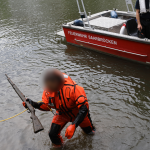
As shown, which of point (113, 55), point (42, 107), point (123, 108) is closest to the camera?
point (42, 107)

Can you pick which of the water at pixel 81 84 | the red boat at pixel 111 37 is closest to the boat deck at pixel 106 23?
the red boat at pixel 111 37

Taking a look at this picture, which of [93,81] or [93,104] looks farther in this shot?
[93,81]

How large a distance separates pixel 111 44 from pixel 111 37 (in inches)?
A: 12.1

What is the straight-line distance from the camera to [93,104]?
5.57m

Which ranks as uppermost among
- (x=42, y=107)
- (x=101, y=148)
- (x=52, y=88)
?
(x=52, y=88)

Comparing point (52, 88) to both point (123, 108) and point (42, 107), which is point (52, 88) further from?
point (123, 108)

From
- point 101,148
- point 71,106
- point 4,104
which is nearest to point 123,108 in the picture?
point 101,148

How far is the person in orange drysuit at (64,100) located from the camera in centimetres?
304

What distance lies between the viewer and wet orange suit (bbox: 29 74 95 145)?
3.16 metres

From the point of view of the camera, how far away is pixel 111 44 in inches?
303

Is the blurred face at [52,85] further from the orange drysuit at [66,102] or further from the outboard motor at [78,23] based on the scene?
the outboard motor at [78,23]

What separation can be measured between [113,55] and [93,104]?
3126 millimetres

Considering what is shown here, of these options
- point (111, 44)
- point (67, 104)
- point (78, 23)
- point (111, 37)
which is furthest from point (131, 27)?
point (67, 104)

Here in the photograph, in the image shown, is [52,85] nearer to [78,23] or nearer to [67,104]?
[67,104]
